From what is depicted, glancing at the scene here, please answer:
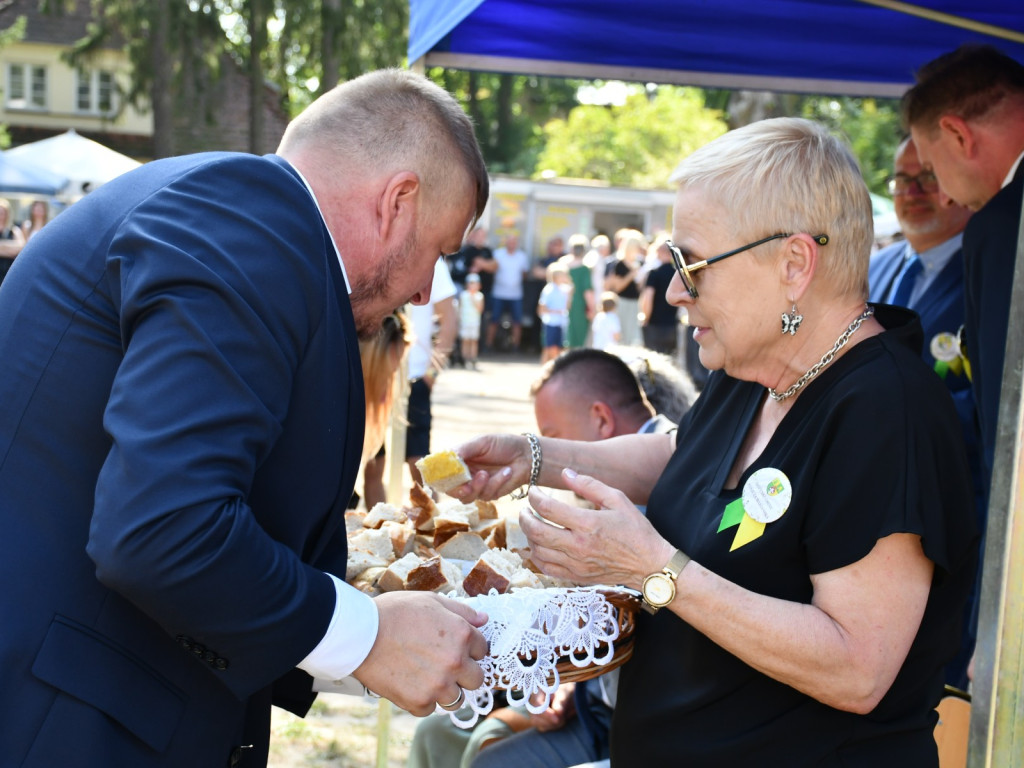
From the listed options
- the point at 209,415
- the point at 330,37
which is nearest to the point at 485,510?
the point at 209,415

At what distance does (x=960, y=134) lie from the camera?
3.13 metres

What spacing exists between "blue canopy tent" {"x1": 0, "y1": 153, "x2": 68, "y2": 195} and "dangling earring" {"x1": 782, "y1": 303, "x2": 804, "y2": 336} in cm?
1553

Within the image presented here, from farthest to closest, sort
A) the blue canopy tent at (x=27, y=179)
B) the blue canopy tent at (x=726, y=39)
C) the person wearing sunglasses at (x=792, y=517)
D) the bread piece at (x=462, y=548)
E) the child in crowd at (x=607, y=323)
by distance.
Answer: the blue canopy tent at (x=27, y=179) → the child in crowd at (x=607, y=323) → the blue canopy tent at (x=726, y=39) → the bread piece at (x=462, y=548) → the person wearing sunglasses at (x=792, y=517)

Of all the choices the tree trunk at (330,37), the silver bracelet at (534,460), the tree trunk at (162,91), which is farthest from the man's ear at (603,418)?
the tree trunk at (162,91)

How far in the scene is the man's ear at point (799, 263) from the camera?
1836mm

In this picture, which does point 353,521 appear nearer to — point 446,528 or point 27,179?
point 446,528

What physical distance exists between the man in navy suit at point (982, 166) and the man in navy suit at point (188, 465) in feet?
6.37

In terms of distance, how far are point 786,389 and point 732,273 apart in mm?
256

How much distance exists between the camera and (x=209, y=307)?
1.31 metres

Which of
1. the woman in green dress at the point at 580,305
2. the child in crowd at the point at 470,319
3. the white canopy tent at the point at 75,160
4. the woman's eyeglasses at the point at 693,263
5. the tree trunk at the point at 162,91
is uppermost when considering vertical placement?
the woman's eyeglasses at the point at 693,263

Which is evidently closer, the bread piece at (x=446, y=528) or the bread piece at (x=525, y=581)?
the bread piece at (x=525, y=581)

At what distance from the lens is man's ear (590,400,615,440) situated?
10.5ft

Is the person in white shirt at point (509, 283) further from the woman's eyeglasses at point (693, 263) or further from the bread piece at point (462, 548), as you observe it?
the woman's eyeglasses at point (693, 263)

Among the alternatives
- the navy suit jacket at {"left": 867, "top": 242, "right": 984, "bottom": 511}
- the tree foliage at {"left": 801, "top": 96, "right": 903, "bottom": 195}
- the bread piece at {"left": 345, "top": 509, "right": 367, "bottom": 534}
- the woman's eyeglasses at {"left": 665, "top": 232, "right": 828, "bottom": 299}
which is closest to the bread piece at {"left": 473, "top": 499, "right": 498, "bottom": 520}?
the bread piece at {"left": 345, "top": 509, "right": 367, "bottom": 534}
